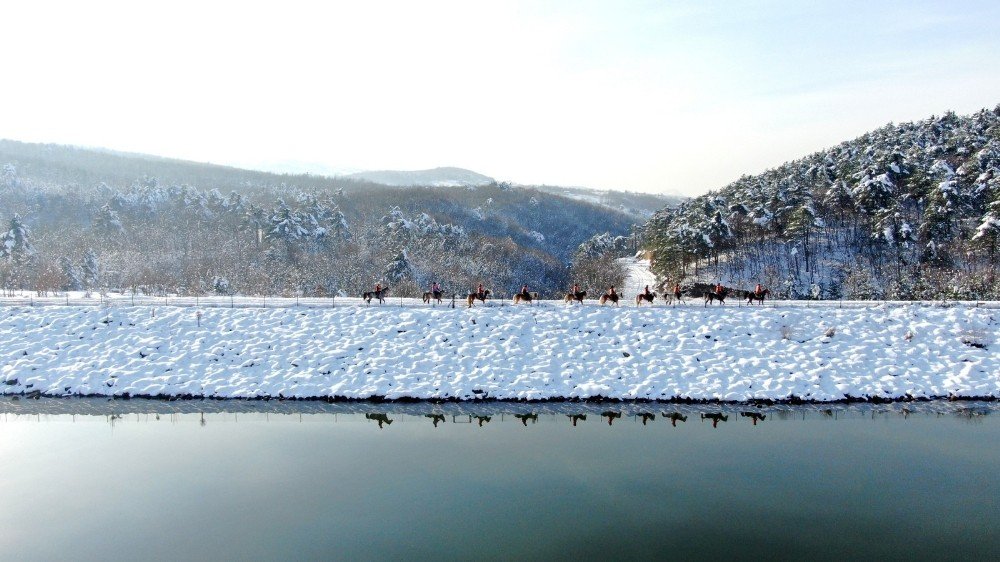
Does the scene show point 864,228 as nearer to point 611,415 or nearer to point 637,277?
point 637,277

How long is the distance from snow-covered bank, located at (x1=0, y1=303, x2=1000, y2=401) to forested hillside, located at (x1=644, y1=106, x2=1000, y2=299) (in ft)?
88.4

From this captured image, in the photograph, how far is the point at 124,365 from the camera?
3431 centimetres

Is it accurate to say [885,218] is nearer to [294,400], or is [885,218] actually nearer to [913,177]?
[913,177]

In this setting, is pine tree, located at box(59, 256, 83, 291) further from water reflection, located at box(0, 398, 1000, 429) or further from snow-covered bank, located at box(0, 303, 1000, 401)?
water reflection, located at box(0, 398, 1000, 429)

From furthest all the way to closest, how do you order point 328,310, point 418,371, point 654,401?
point 328,310
point 418,371
point 654,401

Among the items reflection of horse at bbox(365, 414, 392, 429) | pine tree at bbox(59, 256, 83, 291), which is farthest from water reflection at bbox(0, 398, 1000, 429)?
pine tree at bbox(59, 256, 83, 291)

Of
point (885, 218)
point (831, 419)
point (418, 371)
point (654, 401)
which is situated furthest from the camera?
point (885, 218)

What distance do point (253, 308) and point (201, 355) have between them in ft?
18.2

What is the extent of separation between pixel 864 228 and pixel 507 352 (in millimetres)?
60391

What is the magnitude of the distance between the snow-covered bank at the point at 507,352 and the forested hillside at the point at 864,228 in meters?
26.9

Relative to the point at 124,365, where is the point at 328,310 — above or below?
above

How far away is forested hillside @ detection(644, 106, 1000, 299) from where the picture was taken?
216ft

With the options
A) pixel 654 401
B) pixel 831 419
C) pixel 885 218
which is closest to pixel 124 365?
pixel 654 401

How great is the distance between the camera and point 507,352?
35125 millimetres
